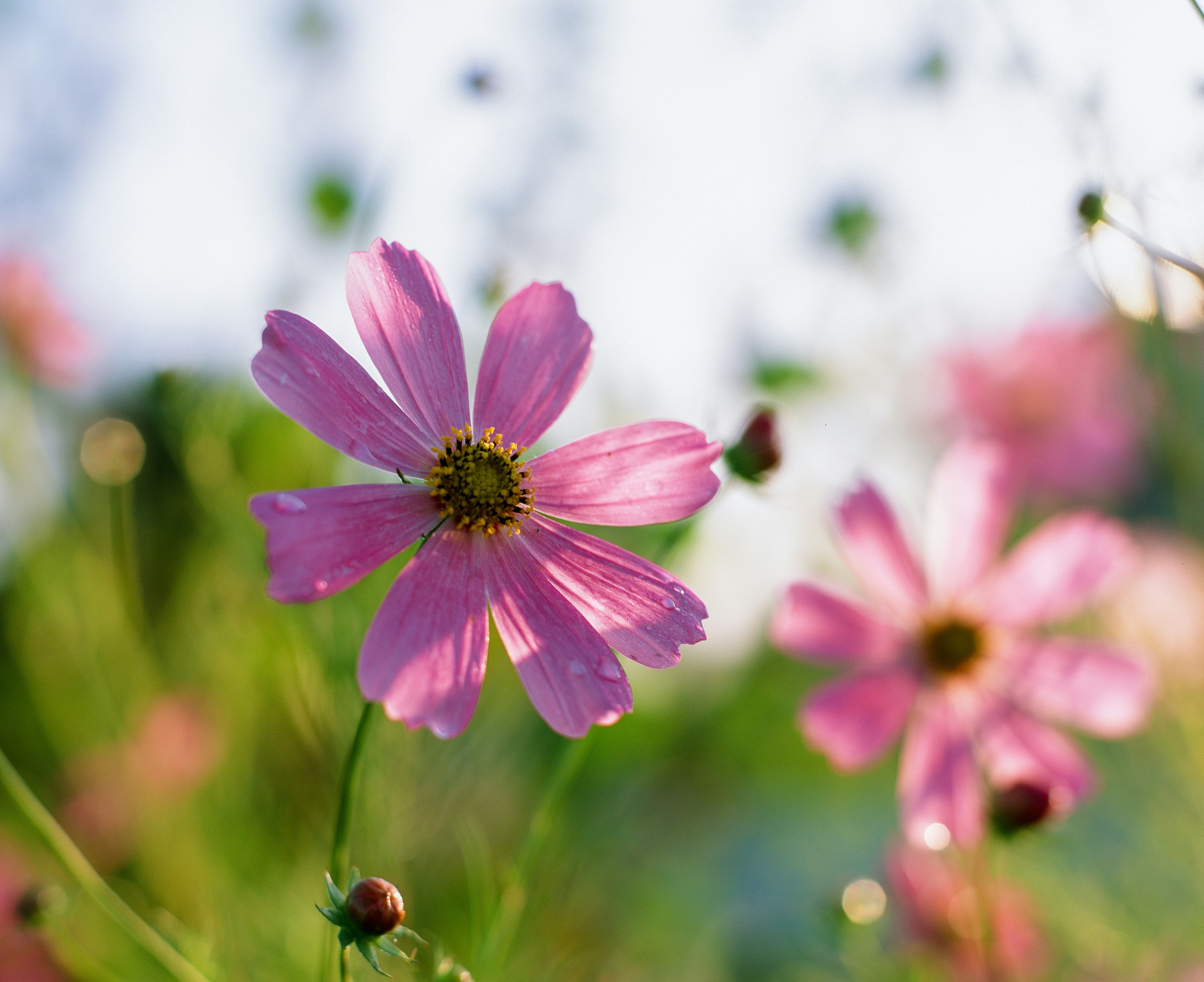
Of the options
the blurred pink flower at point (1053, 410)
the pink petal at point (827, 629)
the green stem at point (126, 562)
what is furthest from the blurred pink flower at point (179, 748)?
the blurred pink flower at point (1053, 410)

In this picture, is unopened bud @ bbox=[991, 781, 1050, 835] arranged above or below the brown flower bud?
above

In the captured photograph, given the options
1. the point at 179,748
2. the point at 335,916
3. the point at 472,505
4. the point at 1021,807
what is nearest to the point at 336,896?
the point at 335,916

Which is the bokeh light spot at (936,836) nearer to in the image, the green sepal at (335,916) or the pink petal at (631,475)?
the pink petal at (631,475)

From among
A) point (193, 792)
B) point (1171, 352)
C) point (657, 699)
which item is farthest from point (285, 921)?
point (657, 699)

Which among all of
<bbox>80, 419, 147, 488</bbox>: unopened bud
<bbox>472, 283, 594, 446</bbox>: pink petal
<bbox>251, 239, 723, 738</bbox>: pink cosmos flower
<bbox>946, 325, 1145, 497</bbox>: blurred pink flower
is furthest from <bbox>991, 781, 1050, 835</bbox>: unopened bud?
<bbox>946, 325, 1145, 497</bbox>: blurred pink flower

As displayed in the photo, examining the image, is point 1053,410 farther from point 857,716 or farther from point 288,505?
point 288,505

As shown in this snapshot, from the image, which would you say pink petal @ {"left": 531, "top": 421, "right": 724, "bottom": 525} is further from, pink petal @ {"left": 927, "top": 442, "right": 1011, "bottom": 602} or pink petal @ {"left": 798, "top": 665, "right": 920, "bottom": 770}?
pink petal @ {"left": 927, "top": 442, "right": 1011, "bottom": 602}
